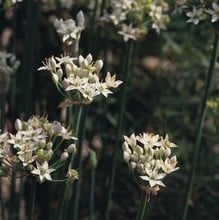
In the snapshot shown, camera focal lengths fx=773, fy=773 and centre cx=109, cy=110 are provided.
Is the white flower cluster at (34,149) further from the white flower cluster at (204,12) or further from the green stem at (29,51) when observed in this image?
the green stem at (29,51)

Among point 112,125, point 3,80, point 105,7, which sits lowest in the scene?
point 112,125

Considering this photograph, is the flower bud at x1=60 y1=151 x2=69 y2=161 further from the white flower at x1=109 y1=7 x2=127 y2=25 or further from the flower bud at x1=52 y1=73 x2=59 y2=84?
the white flower at x1=109 y1=7 x2=127 y2=25

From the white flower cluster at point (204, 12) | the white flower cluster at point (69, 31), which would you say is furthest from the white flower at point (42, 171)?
the white flower cluster at point (204, 12)

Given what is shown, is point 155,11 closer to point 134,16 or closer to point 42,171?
point 134,16

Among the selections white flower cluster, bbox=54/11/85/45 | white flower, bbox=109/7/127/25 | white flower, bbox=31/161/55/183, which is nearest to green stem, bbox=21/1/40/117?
white flower, bbox=109/7/127/25

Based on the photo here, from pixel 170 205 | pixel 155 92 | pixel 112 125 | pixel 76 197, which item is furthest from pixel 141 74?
pixel 76 197

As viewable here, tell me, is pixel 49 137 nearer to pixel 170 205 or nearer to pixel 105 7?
pixel 105 7

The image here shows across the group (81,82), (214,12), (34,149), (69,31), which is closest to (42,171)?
(34,149)
